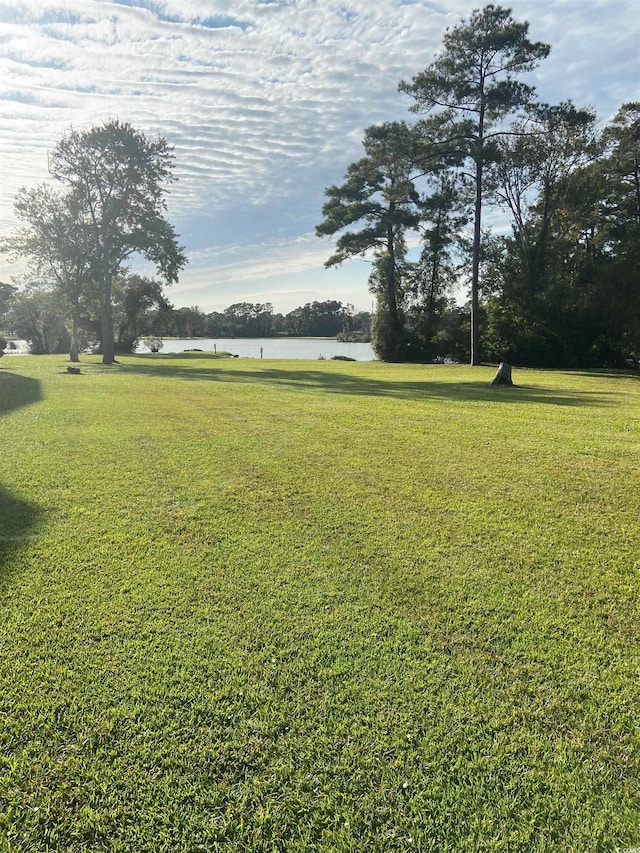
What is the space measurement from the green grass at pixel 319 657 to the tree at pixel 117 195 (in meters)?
19.2

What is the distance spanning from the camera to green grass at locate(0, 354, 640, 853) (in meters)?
1.47

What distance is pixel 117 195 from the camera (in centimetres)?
2139

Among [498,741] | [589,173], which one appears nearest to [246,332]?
[589,173]

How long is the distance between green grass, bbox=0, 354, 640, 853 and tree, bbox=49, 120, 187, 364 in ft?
62.9

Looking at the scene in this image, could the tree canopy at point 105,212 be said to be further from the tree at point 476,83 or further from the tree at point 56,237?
the tree at point 476,83

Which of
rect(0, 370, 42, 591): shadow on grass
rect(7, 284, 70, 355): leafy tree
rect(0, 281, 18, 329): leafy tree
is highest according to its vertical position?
rect(0, 281, 18, 329): leafy tree

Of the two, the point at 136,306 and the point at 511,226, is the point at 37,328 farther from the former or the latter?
the point at 511,226

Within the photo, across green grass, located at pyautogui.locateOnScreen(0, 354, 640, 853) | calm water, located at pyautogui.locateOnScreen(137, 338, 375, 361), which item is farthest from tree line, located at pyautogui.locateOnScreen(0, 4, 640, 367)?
green grass, located at pyautogui.locateOnScreen(0, 354, 640, 853)

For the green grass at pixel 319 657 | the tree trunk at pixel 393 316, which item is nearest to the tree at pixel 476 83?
the tree trunk at pixel 393 316

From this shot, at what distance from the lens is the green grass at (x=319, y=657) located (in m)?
1.47

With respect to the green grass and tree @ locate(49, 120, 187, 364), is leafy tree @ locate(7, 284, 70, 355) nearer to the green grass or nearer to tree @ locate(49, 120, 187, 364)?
tree @ locate(49, 120, 187, 364)

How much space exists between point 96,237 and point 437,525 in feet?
76.1

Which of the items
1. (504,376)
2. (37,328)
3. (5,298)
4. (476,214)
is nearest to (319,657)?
(504,376)

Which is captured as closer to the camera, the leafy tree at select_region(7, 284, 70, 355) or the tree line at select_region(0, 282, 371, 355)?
the tree line at select_region(0, 282, 371, 355)
